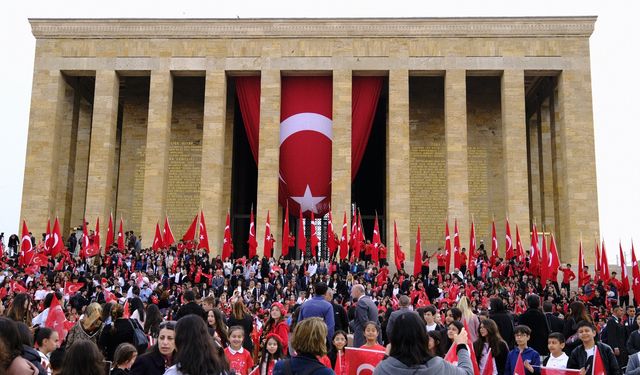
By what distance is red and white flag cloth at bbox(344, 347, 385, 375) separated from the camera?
21.4 ft

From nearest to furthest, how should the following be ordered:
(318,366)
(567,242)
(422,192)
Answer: (318,366)
(567,242)
(422,192)

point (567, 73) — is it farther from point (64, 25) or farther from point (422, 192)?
point (64, 25)

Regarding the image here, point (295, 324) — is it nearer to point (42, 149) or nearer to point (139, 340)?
point (139, 340)

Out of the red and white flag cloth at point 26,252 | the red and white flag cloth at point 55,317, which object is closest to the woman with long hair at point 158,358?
the red and white flag cloth at point 55,317

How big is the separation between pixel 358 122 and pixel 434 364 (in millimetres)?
26719

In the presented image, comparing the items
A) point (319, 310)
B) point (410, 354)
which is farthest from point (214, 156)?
point (410, 354)

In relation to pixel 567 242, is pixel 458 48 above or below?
above

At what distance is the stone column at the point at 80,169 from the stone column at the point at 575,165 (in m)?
22.6

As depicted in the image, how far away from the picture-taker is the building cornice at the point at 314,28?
100 feet

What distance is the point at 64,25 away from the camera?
31516 millimetres

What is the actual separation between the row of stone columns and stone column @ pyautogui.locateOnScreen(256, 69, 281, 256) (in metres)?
0.04

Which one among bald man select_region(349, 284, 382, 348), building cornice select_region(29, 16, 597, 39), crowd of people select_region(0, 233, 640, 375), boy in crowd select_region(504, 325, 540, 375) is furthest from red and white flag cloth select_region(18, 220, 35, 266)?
boy in crowd select_region(504, 325, 540, 375)

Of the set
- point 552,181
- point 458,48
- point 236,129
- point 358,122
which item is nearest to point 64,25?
point 236,129

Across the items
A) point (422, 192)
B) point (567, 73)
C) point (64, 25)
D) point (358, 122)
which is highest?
point (64, 25)
